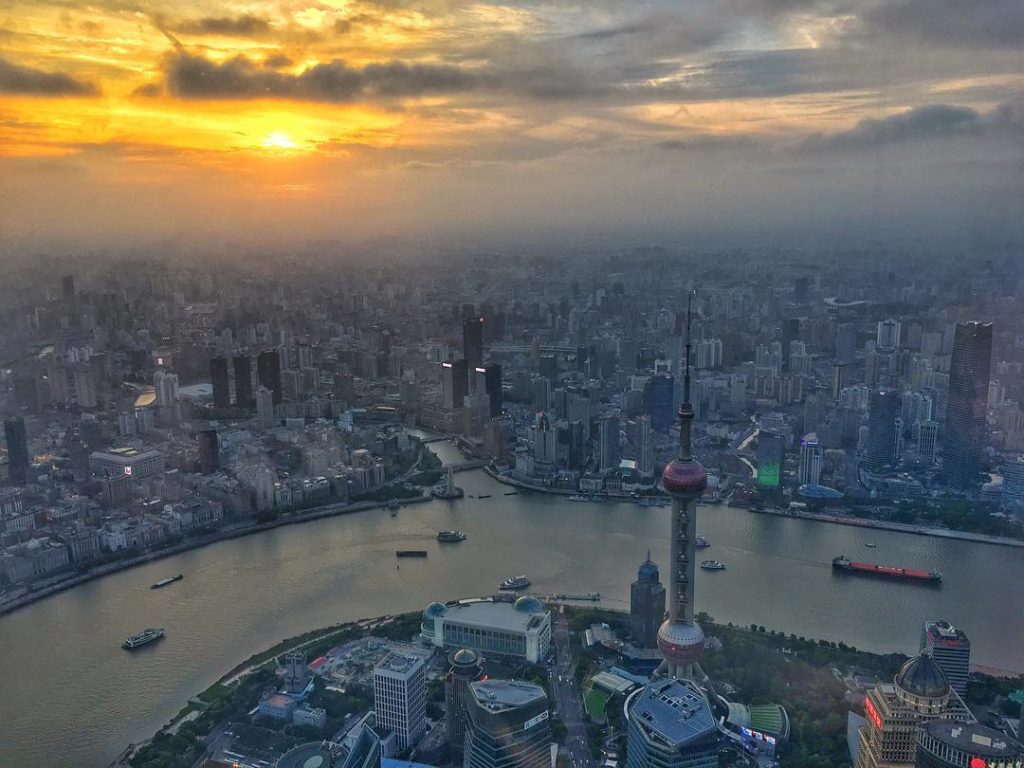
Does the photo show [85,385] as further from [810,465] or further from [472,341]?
[810,465]

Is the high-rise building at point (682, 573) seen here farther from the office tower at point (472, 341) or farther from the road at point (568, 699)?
the office tower at point (472, 341)

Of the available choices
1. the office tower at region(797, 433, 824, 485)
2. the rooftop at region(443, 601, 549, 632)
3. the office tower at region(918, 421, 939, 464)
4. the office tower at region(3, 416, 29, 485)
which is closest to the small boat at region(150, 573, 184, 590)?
the office tower at region(3, 416, 29, 485)

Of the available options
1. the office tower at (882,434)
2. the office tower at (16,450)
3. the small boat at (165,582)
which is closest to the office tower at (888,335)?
the office tower at (882,434)

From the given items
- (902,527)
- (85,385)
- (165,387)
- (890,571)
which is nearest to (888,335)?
(902,527)

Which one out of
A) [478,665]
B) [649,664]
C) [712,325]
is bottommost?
[649,664]

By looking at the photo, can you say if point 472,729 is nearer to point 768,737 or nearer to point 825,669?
point 768,737

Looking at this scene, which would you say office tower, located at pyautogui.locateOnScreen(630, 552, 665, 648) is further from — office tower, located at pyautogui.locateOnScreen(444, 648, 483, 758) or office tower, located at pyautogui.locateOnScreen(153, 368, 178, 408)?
office tower, located at pyautogui.locateOnScreen(153, 368, 178, 408)

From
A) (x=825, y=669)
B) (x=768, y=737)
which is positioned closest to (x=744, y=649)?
(x=825, y=669)

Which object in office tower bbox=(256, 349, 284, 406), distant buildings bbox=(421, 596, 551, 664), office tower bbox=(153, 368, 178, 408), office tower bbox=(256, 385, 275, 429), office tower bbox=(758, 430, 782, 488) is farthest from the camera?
office tower bbox=(256, 349, 284, 406)
